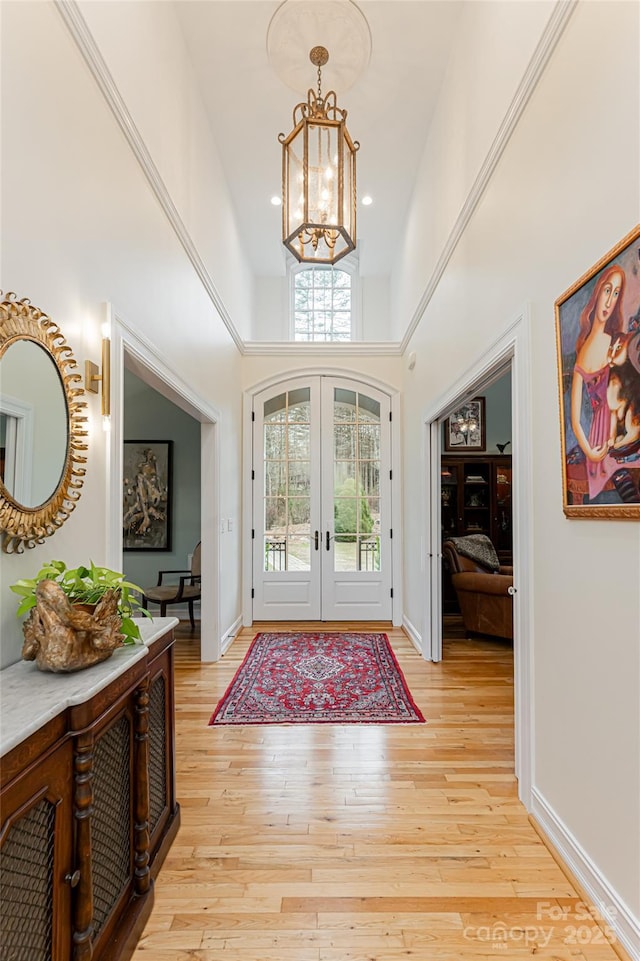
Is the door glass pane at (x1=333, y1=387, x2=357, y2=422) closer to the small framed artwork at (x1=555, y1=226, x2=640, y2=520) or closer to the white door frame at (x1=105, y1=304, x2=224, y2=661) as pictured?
the white door frame at (x1=105, y1=304, x2=224, y2=661)

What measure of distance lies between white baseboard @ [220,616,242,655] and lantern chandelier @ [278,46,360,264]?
3309mm

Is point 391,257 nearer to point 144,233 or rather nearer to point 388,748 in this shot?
point 144,233

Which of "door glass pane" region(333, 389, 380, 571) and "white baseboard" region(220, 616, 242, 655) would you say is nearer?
"white baseboard" region(220, 616, 242, 655)

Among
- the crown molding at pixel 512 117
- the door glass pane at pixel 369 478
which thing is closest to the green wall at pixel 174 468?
the door glass pane at pixel 369 478

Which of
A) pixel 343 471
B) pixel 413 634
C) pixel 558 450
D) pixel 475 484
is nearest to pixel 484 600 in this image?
pixel 413 634

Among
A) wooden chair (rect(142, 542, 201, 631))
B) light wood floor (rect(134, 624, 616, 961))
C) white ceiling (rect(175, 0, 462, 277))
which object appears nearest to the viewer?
light wood floor (rect(134, 624, 616, 961))

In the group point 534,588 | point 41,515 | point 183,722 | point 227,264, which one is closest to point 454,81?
point 227,264

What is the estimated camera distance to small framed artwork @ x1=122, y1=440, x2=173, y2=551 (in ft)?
19.2

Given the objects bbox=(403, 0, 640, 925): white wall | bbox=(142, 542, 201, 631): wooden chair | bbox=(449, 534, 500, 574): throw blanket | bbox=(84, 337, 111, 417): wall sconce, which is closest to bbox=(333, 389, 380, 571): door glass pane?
bbox=(449, 534, 500, 574): throw blanket

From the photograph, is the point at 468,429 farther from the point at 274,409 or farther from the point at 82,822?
the point at 82,822

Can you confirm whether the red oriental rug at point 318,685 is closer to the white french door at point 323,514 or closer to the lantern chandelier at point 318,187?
the white french door at point 323,514

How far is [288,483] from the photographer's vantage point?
546 cm

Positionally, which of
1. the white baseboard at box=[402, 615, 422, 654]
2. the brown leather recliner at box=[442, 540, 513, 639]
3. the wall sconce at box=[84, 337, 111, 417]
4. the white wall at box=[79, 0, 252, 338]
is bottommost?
the white baseboard at box=[402, 615, 422, 654]

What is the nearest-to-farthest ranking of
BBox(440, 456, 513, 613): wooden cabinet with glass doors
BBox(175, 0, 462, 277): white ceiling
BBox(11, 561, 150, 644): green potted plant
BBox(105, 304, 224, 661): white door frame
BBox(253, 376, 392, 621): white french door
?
1. BBox(11, 561, 150, 644): green potted plant
2. BBox(105, 304, 224, 661): white door frame
3. BBox(175, 0, 462, 277): white ceiling
4. BBox(253, 376, 392, 621): white french door
5. BBox(440, 456, 513, 613): wooden cabinet with glass doors
